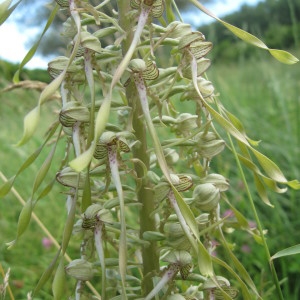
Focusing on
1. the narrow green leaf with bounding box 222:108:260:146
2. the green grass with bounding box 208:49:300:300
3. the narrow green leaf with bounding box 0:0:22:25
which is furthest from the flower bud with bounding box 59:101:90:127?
the green grass with bounding box 208:49:300:300

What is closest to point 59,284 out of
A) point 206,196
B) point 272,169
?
point 206,196

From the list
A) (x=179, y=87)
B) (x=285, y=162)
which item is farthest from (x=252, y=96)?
(x=179, y=87)

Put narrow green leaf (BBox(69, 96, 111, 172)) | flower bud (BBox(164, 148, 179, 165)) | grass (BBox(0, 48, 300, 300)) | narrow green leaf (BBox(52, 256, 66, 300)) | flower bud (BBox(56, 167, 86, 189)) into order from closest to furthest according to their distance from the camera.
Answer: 1. narrow green leaf (BBox(69, 96, 111, 172))
2. narrow green leaf (BBox(52, 256, 66, 300))
3. flower bud (BBox(56, 167, 86, 189))
4. flower bud (BBox(164, 148, 179, 165))
5. grass (BBox(0, 48, 300, 300))

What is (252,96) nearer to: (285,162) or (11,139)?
(285,162)

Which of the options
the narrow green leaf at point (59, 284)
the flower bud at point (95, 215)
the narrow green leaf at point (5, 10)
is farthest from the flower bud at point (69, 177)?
the narrow green leaf at point (5, 10)

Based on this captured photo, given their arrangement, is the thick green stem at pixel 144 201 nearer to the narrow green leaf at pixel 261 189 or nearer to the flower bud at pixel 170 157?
the flower bud at pixel 170 157

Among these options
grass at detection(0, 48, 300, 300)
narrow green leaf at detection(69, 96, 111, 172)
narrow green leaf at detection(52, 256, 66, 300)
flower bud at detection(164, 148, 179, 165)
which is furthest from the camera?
grass at detection(0, 48, 300, 300)

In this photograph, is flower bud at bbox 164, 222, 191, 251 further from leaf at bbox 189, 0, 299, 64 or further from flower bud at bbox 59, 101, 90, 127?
leaf at bbox 189, 0, 299, 64
